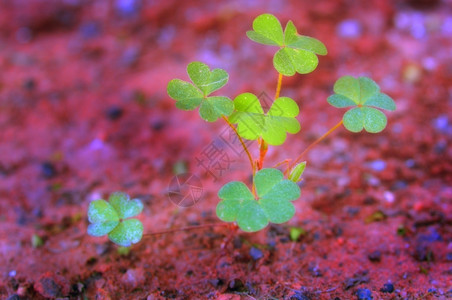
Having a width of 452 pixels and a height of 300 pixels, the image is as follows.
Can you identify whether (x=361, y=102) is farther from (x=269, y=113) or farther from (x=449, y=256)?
(x=449, y=256)

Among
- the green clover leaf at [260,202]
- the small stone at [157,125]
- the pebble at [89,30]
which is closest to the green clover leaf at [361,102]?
the green clover leaf at [260,202]

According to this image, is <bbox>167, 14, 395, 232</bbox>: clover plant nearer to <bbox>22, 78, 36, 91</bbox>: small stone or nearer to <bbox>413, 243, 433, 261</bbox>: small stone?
<bbox>413, 243, 433, 261</bbox>: small stone

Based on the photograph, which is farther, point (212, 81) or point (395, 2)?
point (395, 2)

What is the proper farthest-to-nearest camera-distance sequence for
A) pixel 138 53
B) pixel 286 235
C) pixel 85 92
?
pixel 138 53, pixel 85 92, pixel 286 235

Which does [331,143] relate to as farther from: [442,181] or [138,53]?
[138,53]

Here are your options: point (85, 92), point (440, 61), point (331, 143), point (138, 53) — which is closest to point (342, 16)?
point (440, 61)

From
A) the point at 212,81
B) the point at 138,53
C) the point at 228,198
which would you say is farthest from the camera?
the point at 138,53

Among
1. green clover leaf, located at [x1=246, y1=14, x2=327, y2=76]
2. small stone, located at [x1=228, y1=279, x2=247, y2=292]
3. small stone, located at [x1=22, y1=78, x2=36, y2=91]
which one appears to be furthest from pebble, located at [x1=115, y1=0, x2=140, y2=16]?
small stone, located at [x1=228, y1=279, x2=247, y2=292]
